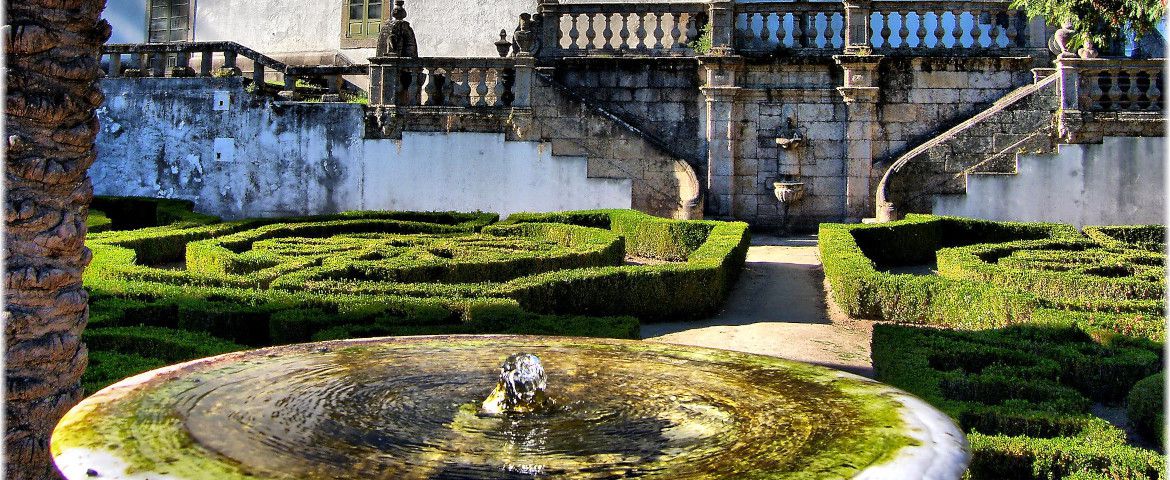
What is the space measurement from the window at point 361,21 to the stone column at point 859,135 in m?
10.3

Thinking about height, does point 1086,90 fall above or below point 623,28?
below

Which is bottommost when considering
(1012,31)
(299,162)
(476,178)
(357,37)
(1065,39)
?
(476,178)

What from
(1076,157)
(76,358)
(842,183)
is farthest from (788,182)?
(76,358)

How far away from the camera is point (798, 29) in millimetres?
16875

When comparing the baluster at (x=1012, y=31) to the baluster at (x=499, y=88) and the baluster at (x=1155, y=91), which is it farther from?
the baluster at (x=499, y=88)

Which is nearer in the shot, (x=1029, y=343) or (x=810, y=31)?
(x=1029, y=343)

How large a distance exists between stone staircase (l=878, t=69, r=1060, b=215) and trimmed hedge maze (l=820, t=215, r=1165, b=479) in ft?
9.03

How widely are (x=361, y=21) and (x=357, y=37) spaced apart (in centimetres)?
34

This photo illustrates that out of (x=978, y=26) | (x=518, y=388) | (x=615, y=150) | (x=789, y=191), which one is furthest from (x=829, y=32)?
(x=518, y=388)

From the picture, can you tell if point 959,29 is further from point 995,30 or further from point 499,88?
point 499,88

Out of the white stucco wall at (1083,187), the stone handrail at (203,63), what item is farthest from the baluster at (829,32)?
the stone handrail at (203,63)

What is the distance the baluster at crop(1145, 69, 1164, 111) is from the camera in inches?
570

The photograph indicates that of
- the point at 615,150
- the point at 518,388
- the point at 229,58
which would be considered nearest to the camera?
the point at 518,388

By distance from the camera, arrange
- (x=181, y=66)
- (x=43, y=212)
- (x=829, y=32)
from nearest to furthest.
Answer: (x=43, y=212) → (x=829, y=32) → (x=181, y=66)
